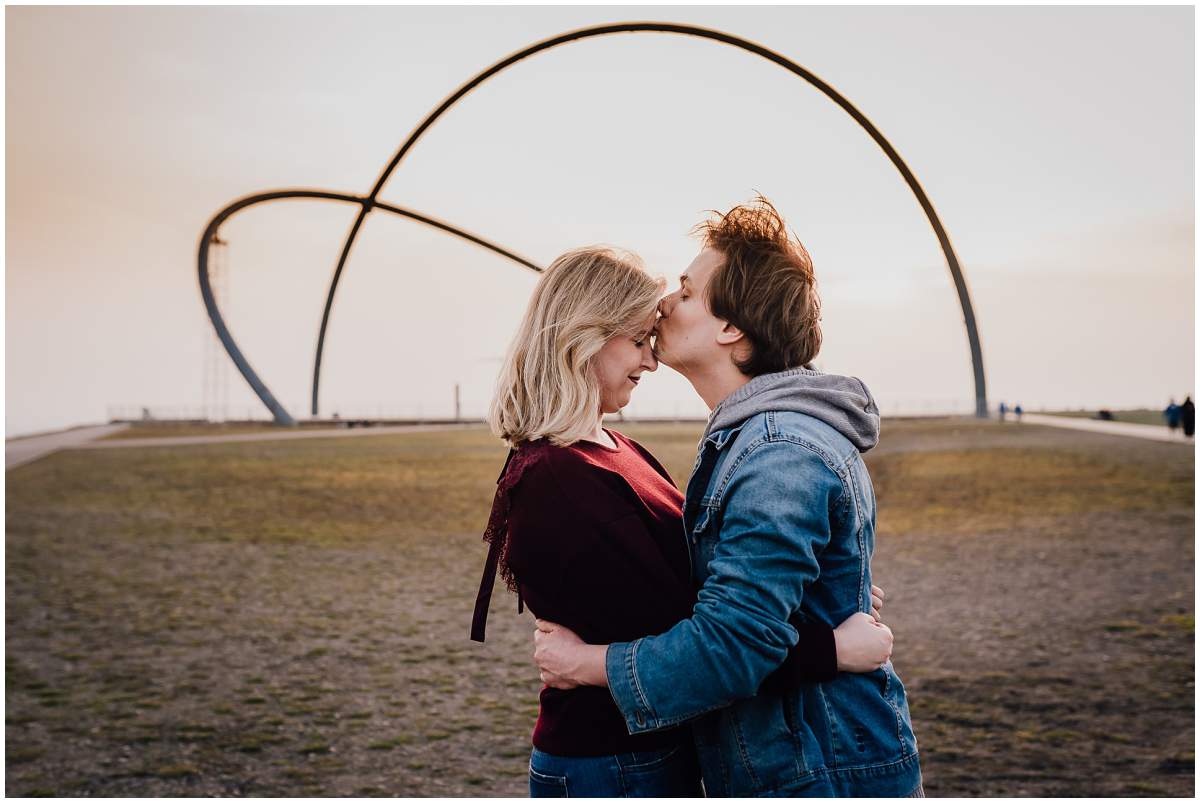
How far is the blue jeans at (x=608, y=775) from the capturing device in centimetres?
248

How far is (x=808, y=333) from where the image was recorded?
2.61m

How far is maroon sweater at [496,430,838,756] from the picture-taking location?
7.75ft

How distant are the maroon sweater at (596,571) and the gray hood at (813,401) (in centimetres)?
33

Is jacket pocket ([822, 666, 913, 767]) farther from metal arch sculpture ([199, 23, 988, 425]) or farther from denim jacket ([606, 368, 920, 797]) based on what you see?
metal arch sculpture ([199, 23, 988, 425])

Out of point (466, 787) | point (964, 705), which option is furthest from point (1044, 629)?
point (466, 787)

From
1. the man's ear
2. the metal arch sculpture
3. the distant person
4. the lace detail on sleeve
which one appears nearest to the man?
the man's ear

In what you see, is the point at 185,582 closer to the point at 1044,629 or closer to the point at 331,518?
the point at 331,518

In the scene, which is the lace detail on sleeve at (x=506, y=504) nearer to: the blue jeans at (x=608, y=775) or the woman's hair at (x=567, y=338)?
the woman's hair at (x=567, y=338)

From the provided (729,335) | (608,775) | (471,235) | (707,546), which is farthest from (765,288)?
(471,235)

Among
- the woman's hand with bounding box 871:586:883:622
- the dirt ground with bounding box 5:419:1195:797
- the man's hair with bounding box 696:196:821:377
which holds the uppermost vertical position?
the man's hair with bounding box 696:196:821:377

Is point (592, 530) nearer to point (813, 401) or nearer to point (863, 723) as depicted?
point (813, 401)

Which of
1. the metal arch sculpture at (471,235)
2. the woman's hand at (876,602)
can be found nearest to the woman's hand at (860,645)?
the woman's hand at (876,602)

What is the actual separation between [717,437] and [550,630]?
0.60 meters

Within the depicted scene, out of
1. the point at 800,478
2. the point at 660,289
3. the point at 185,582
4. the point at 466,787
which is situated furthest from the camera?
the point at 185,582
